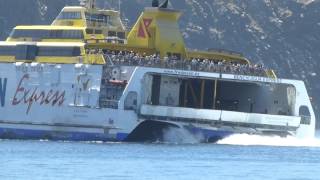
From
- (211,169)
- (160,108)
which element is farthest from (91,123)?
(211,169)

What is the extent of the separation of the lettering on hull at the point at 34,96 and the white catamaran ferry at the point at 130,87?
0.19 ft

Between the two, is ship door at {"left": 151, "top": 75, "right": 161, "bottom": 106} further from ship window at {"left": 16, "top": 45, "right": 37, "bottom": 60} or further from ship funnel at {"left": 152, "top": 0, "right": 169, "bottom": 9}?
ship window at {"left": 16, "top": 45, "right": 37, "bottom": 60}

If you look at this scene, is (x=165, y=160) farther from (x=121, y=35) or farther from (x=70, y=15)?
(x=70, y=15)

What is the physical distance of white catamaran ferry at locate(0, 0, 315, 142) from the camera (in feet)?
359

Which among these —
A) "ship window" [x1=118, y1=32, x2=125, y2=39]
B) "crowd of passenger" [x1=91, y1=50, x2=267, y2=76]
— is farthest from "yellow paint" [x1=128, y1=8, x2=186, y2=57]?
"ship window" [x1=118, y1=32, x2=125, y2=39]

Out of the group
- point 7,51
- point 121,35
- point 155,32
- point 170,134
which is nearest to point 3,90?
point 7,51

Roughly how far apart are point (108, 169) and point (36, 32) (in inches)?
1123

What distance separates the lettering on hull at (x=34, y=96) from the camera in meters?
111

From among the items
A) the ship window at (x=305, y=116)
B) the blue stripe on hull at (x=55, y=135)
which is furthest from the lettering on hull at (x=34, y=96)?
the ship window at (x=305, y=116)

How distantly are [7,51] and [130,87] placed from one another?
32.2 feet

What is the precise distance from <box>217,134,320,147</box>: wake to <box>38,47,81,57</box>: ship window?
32.8ft

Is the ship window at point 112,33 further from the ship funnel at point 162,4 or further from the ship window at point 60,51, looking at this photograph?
the ship window at point 60,51

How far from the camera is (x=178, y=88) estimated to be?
370 feet

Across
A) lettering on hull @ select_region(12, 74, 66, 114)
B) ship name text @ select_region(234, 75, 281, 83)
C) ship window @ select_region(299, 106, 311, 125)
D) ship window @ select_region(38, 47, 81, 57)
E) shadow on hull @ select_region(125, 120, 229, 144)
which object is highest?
ship window @ select_region(38, 47, 81, 57)
